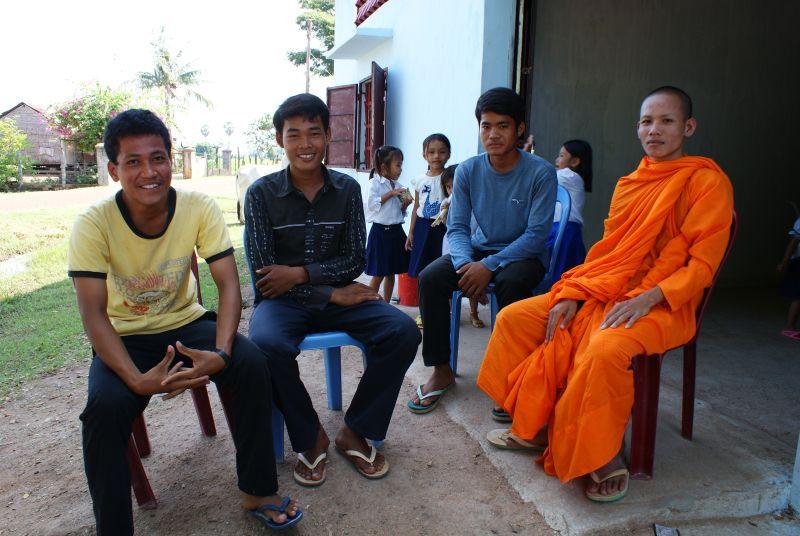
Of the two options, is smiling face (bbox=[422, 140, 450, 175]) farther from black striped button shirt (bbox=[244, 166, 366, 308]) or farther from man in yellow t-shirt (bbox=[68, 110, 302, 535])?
man in yellow t-shirt (bbox=[68, 110, 302, 535])

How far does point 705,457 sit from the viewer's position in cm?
219

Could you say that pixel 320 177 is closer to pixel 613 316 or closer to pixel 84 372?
pixel 613 316

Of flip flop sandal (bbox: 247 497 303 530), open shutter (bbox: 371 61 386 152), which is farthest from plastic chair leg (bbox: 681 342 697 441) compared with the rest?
open shutter (bbox: 371 61 386 152)

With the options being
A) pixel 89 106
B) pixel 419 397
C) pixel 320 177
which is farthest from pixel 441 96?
pixel 89 106

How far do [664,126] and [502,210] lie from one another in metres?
0.91

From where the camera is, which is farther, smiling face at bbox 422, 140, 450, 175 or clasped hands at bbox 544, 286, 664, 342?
smiling face at bbox 422, 140, 450, 175

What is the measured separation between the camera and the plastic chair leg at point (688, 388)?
2246mm

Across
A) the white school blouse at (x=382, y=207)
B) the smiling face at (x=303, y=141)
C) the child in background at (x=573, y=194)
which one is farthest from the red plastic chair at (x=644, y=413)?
the white school blouse at (x=382, y=207)

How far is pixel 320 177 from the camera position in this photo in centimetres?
254

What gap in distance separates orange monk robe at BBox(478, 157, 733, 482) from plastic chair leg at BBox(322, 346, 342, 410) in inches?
29.7

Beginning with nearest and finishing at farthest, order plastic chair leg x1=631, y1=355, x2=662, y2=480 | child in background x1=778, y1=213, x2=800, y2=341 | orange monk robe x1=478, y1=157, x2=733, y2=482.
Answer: orange monk robe x1=478, y1=157, x2=733, y2=482 < plastic chair leg x1=631, y1=355, x2=662, y2=480 < child in background x1=778, y1=213, x2=800, y2=341

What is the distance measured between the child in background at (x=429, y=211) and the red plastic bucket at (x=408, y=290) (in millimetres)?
298

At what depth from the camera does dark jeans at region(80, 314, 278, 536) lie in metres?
1.66

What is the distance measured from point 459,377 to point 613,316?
1.19 m
